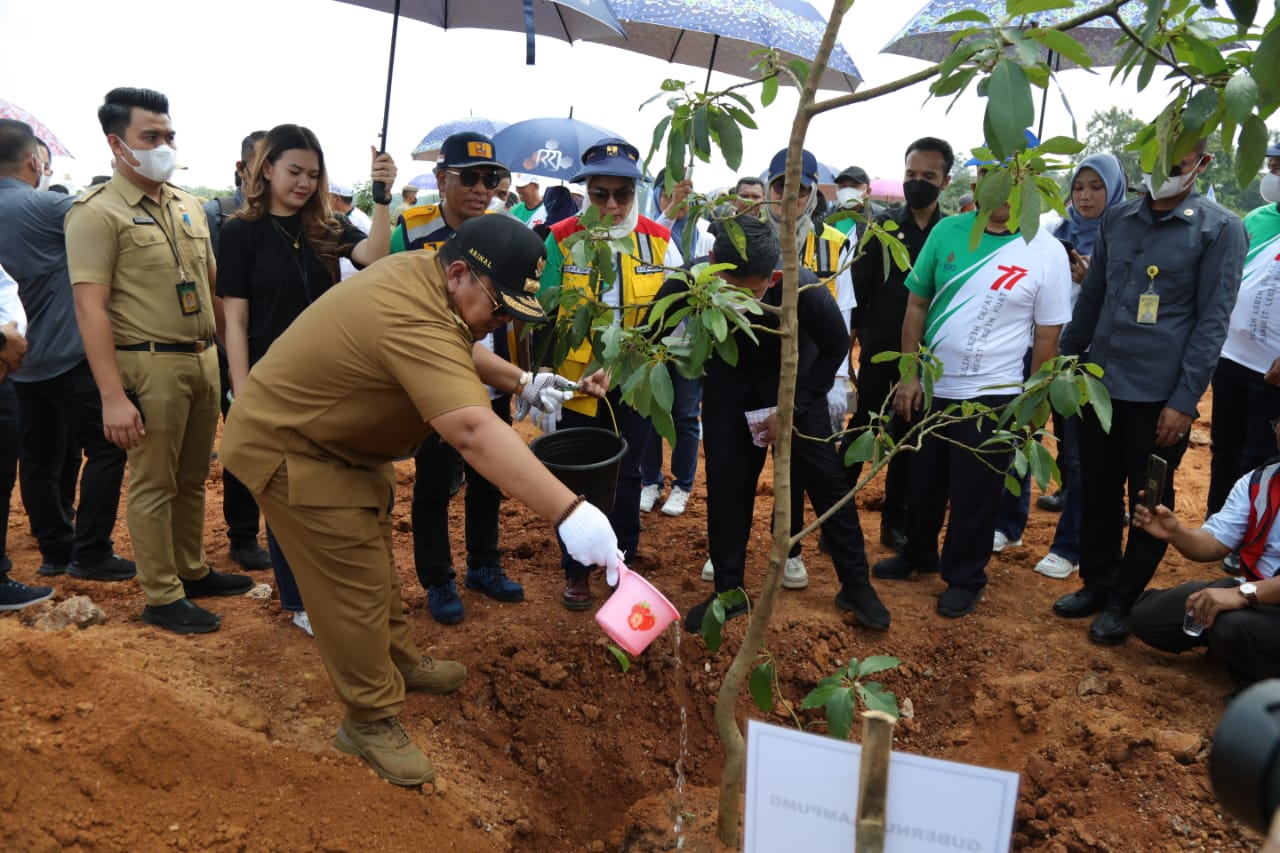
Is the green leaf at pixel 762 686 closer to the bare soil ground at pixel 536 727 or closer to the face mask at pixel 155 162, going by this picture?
the bare soil ground at pixel 536 727

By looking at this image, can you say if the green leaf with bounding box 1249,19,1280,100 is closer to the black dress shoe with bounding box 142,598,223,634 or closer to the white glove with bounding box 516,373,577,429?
the white glove with bounding box 516,373,577,429

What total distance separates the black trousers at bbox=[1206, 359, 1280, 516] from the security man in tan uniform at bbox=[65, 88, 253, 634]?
4231 mm

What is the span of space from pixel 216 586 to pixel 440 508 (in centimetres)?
107

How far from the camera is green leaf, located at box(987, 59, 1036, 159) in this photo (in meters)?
1.22

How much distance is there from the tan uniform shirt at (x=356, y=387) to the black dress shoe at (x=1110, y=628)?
103 inches

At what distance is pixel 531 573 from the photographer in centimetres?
397

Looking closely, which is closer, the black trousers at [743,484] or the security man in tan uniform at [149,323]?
the security man in tan uniform at [149,323]

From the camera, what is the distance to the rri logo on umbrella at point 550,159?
735cm

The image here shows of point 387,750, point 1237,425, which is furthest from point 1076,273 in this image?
point 387,750

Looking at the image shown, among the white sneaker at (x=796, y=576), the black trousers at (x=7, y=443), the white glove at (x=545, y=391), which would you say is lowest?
the white sneaker at (x=796, y=576)

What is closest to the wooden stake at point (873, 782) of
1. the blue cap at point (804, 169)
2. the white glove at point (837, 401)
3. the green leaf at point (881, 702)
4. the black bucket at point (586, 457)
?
the green leaf at point (881, 702)

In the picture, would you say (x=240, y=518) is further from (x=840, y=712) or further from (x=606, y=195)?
(x=840, y=712)

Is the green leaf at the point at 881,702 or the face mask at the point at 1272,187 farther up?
the face mask at the point at 1272,187

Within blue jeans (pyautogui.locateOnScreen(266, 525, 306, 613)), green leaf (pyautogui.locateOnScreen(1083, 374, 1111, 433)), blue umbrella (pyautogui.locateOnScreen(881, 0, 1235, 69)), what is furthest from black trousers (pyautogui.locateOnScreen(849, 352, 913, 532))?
blue jeans (pyautogui.locateOnScreen(266, 525, 306, 613))
